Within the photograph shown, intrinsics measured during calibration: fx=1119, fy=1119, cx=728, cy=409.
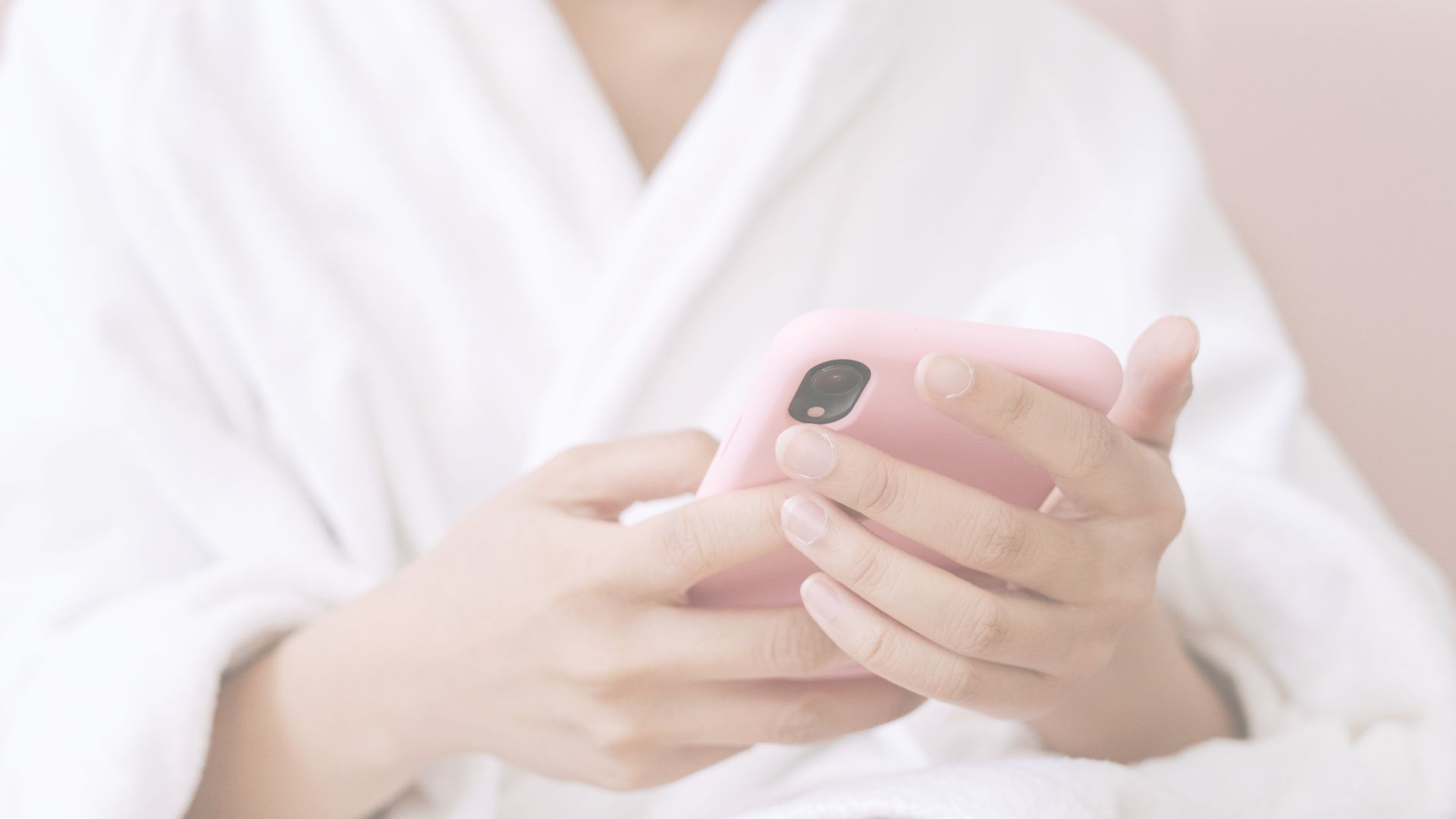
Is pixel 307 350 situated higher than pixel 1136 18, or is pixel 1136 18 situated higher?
pixel 307 350

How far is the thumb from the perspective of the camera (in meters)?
0.43

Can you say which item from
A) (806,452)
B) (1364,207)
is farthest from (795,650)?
(1364,207)

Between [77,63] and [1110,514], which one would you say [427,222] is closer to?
[77,63]

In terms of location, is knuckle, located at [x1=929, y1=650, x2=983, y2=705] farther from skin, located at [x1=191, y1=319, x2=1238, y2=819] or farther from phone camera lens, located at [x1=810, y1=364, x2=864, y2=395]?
phone camera lens, located at [x1=810, y1=364, x2=864, y2=395]

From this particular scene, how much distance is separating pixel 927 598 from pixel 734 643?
9cm

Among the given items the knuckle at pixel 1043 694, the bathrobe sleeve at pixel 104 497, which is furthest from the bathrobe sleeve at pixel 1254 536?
the bathrobe sleeve at pixel 104 497

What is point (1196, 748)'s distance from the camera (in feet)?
1.90

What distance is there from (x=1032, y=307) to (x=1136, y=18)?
1.73 feet

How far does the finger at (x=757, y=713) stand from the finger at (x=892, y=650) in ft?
0.26

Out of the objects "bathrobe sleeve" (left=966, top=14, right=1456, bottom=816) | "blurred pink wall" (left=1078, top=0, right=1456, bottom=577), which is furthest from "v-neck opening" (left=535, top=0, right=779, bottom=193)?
→ "blurred pink wall" (left=1078, top=0, right=1456, bottom=577)

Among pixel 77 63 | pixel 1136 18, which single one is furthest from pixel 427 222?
pixel 1136 18

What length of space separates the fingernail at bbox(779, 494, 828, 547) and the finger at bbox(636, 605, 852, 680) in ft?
0.26

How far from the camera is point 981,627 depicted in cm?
41

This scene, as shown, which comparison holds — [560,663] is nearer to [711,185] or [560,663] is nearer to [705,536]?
[705,536]
